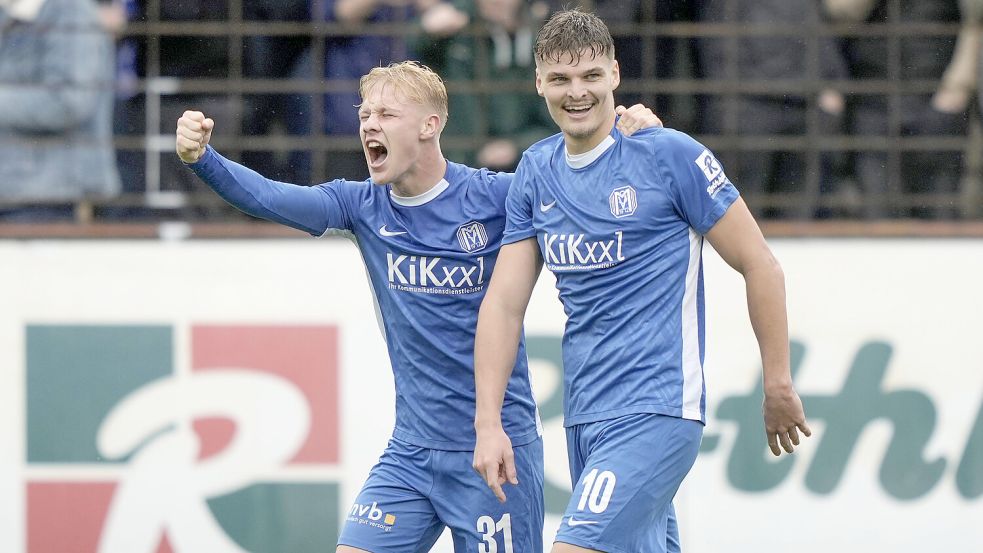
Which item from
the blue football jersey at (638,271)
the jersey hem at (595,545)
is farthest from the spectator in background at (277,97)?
the jersey hem at (595,545)

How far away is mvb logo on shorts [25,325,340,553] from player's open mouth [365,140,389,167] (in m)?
2.15

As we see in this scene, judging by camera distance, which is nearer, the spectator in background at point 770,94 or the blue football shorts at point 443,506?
the blue football shorts at point 443,506

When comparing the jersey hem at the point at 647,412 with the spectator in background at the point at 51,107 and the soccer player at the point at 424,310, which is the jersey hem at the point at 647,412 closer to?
the soccer player at the point at 424,310

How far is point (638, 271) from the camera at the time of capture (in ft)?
15.0

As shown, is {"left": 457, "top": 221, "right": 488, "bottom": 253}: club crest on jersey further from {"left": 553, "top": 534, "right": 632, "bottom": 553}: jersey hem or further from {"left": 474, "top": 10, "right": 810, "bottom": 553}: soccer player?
{"left": 553, "top": 534, "right": 632, "bottom": 553}: jersey hem

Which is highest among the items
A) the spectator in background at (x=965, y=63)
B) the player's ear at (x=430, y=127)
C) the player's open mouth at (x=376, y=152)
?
the spectator in background at (x=965, y=63)

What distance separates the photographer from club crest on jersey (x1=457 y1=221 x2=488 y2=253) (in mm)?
5055

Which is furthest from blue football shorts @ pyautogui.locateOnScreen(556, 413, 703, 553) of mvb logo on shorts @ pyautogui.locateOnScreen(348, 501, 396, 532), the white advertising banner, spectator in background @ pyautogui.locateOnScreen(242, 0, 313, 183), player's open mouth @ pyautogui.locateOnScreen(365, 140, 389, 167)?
spectator in background @ pyautogui.locateOnScreen(242, 0, 313, 183)

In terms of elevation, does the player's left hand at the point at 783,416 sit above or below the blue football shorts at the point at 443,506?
above

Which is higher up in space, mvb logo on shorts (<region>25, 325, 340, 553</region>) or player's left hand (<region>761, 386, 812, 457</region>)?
player's left hand (<region>761, 386, 812, 457</region>)

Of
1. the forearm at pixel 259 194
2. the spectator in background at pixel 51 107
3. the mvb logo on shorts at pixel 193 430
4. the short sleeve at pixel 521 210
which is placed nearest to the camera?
the short sleeve at pixel 521 210

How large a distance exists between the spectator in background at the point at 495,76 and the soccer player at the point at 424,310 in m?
1.98

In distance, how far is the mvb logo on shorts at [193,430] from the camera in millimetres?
6965

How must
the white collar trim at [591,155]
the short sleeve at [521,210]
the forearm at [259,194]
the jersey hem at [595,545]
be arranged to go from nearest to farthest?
the jersey hem at [595,545]
the white collar trim at [591,155]
the short sleeve at [521,210]
the forearm at [259,194]
